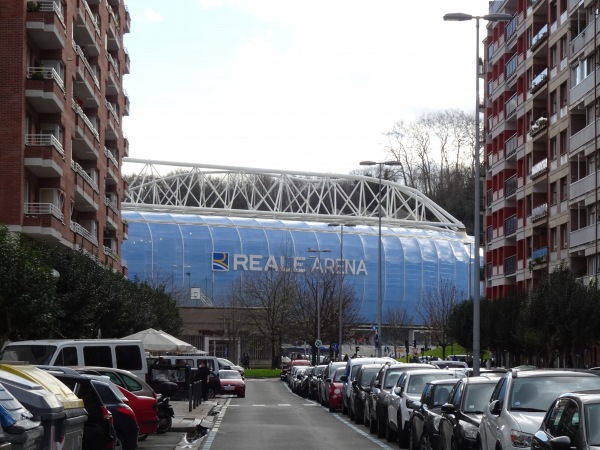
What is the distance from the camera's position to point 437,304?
354ft

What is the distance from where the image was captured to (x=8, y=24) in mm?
42625

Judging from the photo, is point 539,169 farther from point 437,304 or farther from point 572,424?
point 572,424

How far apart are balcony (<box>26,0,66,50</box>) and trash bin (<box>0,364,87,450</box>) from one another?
31.1m

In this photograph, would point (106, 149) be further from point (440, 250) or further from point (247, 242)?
point (440, 250)

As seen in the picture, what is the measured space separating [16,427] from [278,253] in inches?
4018

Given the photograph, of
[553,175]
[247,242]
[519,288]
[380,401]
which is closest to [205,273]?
[247,242]

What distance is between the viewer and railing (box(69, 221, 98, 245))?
169ft

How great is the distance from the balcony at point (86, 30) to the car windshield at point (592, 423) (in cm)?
4420

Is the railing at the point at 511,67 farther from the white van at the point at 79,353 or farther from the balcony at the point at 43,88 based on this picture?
the white van at the point at 79,353

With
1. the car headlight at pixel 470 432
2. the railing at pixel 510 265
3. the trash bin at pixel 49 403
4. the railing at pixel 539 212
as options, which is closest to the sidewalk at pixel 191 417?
the car headlight at pixel 470 432

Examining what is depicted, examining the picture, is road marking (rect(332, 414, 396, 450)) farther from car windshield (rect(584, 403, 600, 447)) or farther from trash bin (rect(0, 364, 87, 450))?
car windshield (rect(584, 403, 600, 447))

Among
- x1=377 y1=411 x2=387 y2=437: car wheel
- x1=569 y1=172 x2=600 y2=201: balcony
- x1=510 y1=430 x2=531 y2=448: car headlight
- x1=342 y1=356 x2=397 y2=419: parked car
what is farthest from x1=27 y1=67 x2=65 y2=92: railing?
x1=510 y1=430 x2=531 y2=448: car headlight

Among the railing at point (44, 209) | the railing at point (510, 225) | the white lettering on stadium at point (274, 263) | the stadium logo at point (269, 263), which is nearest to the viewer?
the railing at point (44, 209)

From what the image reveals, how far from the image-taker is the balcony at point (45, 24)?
43625mm
